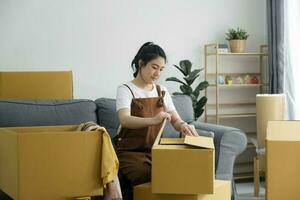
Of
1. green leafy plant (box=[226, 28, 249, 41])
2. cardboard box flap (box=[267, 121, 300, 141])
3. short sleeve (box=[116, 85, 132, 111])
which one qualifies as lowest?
cardboard box flap (box=[267, 121, 300, 141])

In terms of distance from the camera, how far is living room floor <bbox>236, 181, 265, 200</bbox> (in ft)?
12.1

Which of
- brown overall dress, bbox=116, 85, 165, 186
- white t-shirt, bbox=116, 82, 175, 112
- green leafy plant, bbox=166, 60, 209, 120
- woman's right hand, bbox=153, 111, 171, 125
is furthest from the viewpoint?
→ green leafy plant, bbox=166, 60, 209, 120

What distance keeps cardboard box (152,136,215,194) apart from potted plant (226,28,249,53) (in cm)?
245

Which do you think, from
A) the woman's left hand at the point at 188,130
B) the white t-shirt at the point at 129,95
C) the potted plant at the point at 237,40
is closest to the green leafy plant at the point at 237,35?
the potted plant at the point at 237,40

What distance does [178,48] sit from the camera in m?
4.20

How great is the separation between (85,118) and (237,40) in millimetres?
1872

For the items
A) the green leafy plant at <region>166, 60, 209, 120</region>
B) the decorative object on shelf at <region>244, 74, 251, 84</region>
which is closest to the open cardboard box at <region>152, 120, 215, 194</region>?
the green leafy plant at <region>166, 60, 209, 120</region>

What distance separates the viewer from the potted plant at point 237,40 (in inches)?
165

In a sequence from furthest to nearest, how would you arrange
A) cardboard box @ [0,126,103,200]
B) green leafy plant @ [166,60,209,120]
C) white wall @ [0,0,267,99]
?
green leafy plant @ [166,60,209,120], white wall @ [0,0,267,99], cardboard box @ [0,126,103,200]

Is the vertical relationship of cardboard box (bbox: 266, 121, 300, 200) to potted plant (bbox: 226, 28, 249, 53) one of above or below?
below

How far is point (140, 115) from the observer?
2590 mm

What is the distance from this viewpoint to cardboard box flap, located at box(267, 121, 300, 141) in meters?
1.61

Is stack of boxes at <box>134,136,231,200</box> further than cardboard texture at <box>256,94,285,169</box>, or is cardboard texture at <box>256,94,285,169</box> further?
cardboard texture at <box>256,94,285,169</box>

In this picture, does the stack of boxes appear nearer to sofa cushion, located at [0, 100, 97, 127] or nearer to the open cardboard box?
the open cardboard box
